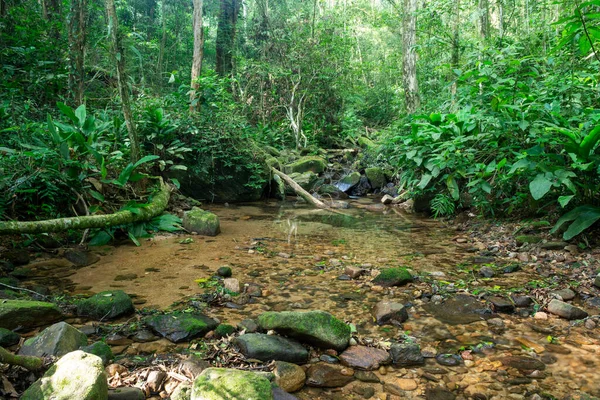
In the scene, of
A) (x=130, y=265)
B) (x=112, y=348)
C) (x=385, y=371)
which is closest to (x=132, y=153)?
(x=130, y=265)

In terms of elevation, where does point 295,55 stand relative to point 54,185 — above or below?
above

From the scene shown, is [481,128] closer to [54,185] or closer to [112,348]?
[112,348]

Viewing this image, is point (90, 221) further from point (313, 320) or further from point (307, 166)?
point (307, 166)

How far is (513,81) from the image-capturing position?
219 inches

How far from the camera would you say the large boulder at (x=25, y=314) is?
109 inches

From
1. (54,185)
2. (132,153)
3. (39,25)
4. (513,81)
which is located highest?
(39,25)

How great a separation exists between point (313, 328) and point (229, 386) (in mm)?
924

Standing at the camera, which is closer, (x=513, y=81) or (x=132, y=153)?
(x=513, y=81)

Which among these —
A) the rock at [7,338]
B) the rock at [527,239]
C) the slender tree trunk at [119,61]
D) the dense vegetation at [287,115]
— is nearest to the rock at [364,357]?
the rock at [7,338]

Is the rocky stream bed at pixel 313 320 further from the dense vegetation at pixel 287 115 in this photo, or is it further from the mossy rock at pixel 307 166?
the mossy rock at pixel 307 166

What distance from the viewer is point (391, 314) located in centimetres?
321

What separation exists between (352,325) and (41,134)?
16.8 ft

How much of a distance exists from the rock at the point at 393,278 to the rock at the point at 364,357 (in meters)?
1.35

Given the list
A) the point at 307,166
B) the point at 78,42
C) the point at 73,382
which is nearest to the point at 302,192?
the point at 307,166
